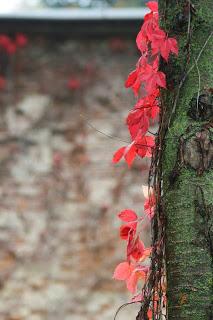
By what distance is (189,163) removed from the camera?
4.90 feet

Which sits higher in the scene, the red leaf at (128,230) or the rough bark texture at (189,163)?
the rough bark texture at (189,163)

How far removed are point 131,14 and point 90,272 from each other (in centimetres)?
191

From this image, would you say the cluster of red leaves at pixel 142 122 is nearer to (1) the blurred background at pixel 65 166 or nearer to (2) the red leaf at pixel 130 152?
(2) the red leaf at pixel 130 152

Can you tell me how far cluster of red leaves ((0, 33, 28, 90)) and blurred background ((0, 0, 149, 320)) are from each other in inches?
0.9

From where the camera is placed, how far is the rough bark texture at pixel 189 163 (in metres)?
1.45

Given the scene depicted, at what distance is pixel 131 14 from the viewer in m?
4.86

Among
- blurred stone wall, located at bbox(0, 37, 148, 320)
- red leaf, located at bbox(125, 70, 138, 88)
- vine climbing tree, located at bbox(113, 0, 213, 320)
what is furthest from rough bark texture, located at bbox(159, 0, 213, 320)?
blurred stone wall, located at bbox(0, 37, 148, 320)

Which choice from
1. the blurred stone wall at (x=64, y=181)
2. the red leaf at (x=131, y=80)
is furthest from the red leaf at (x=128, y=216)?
the blurred stone wall at (x=64, y=181)

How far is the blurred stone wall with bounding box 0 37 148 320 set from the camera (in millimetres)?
4582

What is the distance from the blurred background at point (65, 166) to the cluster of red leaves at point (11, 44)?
0.08 feet

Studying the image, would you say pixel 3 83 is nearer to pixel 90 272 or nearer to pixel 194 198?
pixel 90 272

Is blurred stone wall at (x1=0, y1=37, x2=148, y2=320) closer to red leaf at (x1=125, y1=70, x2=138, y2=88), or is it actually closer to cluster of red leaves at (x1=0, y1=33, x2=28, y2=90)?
cluster of red leaves at (x1=0, y1=33, x2=28, y2=90)

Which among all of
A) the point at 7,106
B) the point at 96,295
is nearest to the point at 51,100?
the point at 7,106

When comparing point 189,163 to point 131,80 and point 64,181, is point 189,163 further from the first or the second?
point 64,181
